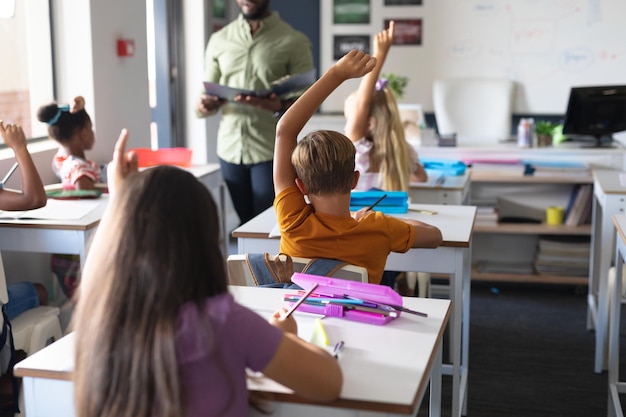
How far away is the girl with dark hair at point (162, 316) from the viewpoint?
4.15 ft

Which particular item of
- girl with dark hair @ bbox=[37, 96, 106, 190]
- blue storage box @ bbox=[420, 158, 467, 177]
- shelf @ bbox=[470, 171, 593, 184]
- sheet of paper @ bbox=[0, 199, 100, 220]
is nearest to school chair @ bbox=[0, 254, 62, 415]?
sheet of paper @ bbox=[0, 199, 100, 220]

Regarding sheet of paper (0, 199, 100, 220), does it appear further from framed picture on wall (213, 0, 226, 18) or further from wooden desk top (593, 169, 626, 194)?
framed picture on wall (213, 0, 226, 18)

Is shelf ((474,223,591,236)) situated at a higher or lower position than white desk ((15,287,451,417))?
lower

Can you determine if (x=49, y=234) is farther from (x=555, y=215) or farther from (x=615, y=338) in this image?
(x=555, y=215)

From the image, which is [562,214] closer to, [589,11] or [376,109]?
[376,109]

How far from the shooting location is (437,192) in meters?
3.94

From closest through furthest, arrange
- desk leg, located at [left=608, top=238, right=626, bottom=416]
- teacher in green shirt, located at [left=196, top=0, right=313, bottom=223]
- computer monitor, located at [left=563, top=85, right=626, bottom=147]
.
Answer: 1. desk leg, located at [left=608, top=238, right=626, bottom=416]
2. teacher in green shirt, located at [left=196, top=0, right=313, bottom=223]
3. computer monitor, located at [left=563, top=85, right=626, bottom=147]

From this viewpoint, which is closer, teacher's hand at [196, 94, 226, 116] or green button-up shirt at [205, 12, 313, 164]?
teacher's hand at [196, 94, 226, 116]

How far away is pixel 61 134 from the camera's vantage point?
347 cm

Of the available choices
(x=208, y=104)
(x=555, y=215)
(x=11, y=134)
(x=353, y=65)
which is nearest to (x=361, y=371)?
(x=353, y=65)

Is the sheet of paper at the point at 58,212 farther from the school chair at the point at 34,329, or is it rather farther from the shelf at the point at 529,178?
the shelf at the point at 529,178

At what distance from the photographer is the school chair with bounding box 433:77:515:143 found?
6.71m

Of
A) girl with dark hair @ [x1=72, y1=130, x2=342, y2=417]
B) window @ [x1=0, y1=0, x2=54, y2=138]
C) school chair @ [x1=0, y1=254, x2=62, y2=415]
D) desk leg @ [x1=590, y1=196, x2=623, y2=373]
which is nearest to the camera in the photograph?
girl with dark hair @ [x1=72, y1=130, x2=342, y2=417]

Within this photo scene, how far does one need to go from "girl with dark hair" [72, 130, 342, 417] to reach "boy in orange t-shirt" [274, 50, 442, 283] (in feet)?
2.75
